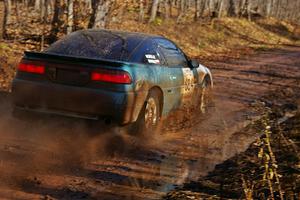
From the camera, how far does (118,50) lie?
7695 mm

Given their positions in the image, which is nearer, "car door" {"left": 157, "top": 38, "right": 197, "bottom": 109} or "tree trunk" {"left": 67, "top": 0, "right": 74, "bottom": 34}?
"car door" {"left": 157, "top": 38, "right": 197, "bottom": 109}

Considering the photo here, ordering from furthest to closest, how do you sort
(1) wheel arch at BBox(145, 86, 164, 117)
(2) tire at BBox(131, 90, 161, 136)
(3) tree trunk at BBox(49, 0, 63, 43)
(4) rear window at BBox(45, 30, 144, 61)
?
(3) tree trunk at BBox(49, 0, 63, 43) < (1) wheel arch at BBox(145, 86, 164, 117) < (4) rear window at BBox(45, 30, 144, 61) < (2) tire at BBox(131, 90, 161, 136)

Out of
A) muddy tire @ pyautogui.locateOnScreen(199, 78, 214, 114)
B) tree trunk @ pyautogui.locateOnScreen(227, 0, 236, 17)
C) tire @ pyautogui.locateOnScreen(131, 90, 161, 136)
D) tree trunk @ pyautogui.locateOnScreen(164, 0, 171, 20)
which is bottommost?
tree trunk @ pyautogui.locateOnScreen(227, 0, 236, 17)

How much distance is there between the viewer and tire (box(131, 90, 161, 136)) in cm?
743

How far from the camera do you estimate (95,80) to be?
697 cm

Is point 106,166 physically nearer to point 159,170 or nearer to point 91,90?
point 159,170

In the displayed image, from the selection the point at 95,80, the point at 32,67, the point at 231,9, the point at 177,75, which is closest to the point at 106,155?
the point at 95,80

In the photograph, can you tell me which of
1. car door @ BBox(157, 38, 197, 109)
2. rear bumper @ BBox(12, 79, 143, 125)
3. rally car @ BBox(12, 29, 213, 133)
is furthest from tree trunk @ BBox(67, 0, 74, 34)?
rear bumper @ BBox(12, 79, 143, 125)

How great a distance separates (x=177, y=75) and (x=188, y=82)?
579mm

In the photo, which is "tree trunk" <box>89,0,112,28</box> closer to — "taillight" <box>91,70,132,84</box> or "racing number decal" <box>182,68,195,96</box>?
"racing number decal" <box>182,68,195,96</box>

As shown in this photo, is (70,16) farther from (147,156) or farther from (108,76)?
(147,156)

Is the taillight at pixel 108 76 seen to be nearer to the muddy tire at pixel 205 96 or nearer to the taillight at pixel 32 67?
the taillight at pixel 32 67

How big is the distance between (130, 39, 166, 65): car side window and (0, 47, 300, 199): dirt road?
108 cm

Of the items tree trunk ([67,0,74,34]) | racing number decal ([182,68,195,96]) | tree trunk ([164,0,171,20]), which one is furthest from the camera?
tree trunk ([164,0,171,20])
